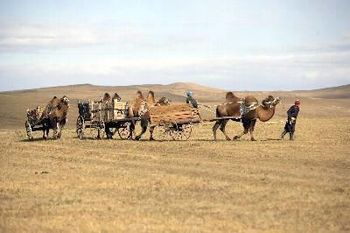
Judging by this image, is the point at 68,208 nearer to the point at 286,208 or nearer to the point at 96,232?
the point at 96,232

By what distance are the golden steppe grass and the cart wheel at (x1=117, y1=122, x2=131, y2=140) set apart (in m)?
6.17

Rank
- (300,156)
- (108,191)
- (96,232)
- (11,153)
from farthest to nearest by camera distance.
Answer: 1. (11,153)
2. (300,156)
3. (108,191)
4. (96,232)

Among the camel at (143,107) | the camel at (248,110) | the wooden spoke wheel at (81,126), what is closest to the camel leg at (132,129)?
the camel at (143,107)

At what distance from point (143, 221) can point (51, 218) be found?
1734 mm

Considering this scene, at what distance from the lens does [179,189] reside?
46.1 feet

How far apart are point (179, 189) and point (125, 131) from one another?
17113 mm

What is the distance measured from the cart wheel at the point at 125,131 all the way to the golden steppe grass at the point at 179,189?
6173 millimetres

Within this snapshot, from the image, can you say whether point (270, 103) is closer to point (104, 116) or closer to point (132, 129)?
point (132, 129)

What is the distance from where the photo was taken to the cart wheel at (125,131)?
2970 cm

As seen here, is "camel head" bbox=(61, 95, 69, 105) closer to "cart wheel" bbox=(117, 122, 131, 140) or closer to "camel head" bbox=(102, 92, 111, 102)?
"camel head" bbox=(102, 92, 111, 102)

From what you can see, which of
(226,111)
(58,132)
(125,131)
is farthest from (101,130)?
(226,111)

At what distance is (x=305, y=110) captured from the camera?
229 feet

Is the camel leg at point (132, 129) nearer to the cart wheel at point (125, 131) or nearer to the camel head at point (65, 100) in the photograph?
the cart wheel at point (125, 131)

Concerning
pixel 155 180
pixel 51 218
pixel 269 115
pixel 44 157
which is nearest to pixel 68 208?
pixel 51 218
